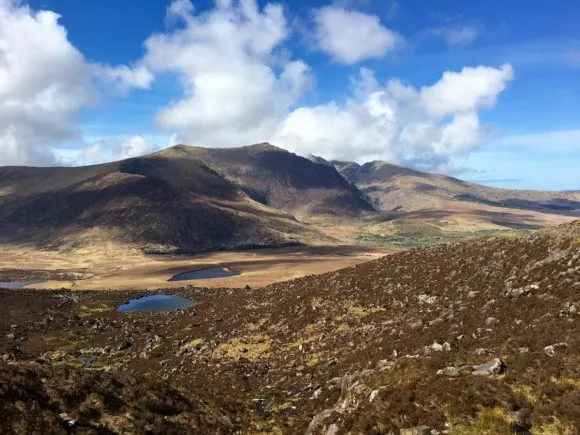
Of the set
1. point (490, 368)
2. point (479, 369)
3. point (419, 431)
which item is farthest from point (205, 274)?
point (419, 431)

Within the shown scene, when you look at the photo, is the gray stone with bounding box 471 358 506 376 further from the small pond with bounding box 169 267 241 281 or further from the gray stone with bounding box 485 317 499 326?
the small pond with bounding box 169 267 241 281

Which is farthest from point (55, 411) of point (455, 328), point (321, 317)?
point (321, 317)

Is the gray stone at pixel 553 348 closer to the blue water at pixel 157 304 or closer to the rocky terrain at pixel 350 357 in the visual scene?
the rocky terrain at pixel 350 357

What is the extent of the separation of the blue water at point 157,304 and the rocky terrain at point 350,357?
864 inches

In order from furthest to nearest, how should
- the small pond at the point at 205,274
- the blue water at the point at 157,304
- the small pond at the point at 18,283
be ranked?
1. the small pond at the point at 205,274
2. the small pond at the point at 18,283
3. the blue water at the point at 157,304

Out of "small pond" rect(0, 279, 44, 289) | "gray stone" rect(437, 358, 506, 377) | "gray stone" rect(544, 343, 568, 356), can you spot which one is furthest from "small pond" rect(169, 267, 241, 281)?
"gray stone" rect(544, 343, 568, 356)

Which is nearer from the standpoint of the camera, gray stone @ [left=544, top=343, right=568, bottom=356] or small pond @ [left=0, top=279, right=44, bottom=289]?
gray stone @ [left=544, top=343, right=568, bottom=356]

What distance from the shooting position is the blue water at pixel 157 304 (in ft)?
310

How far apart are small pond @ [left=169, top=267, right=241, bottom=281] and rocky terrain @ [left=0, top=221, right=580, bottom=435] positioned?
99.2 metres

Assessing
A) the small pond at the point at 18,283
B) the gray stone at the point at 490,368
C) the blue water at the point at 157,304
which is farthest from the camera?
the small pond at the point at 18,283

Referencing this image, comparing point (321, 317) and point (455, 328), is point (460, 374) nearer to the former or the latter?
point (455, 328)

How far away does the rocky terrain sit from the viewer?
1975 cm

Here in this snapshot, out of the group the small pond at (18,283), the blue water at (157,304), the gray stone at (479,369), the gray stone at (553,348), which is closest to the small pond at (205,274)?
the small pond at (18,283)

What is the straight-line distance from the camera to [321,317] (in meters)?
49.7
